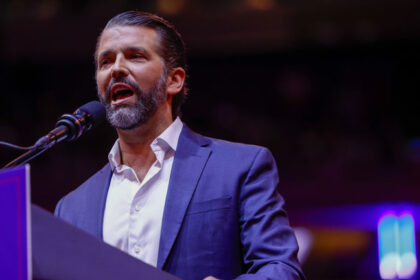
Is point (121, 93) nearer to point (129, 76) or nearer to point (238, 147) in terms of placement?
point (129, 76)

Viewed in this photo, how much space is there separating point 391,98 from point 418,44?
0.80 m

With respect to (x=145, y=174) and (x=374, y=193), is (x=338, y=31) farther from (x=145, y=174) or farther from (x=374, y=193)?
(x=145, y=174)

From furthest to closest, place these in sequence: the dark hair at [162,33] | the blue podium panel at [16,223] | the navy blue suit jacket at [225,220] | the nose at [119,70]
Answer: the dark hair at [162,33] → the nose at [119,70] → the navy blue suit jacket at [225,220] → the blue podium panel at [16,223]

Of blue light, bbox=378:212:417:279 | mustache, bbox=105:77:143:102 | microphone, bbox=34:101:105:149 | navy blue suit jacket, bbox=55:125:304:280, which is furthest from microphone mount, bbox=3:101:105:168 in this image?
blue light, bbox=378:212:417:279

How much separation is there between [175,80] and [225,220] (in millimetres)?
508

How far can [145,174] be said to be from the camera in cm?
167

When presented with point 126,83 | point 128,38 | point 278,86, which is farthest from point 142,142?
point 278,86

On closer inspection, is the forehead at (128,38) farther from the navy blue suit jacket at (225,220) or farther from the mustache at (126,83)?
the navy blue suit jacket at (225,220)

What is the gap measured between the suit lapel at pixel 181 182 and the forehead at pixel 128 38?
27cm

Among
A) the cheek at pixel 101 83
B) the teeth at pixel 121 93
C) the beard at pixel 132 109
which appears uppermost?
the cheek at pixel 101 83

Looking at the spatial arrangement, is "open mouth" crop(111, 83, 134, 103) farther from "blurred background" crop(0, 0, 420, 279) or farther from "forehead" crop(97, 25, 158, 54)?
"blurred background" crop(0, 0, 420, 279)

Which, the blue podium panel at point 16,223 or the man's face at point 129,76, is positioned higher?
the man's face at point 129,76

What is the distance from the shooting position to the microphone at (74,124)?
1204 mm

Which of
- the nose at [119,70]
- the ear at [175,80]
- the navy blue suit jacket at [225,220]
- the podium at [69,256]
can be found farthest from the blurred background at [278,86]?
the podium at [69,256]
